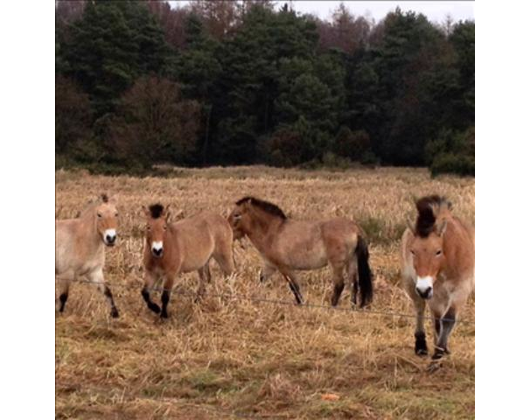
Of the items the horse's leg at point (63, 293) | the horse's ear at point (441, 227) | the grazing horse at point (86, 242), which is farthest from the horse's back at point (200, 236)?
the horse's ear at point (441, 227)

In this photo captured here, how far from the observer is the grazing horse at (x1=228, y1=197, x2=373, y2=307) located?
1084 centimetres

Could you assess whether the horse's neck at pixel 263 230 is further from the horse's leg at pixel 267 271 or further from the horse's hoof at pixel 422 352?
the horse's hoof at pixel 422 352

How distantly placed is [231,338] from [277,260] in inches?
116

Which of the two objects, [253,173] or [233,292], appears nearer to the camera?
[233,292]

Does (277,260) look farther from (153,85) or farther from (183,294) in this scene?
(153,85)

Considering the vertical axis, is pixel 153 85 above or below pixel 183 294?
above

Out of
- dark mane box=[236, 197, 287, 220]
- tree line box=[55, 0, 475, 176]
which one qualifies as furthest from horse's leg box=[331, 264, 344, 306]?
tree line box=[55, 0, 475, 176]

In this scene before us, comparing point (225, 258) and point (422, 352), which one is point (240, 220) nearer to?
point (225, 258)

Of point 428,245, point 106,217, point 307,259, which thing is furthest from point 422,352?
point 106,217

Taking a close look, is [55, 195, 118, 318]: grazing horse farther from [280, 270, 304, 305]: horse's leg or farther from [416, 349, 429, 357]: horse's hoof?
[416, 349, 429, 357]: horse's hoof

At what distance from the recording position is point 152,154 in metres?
47.4
